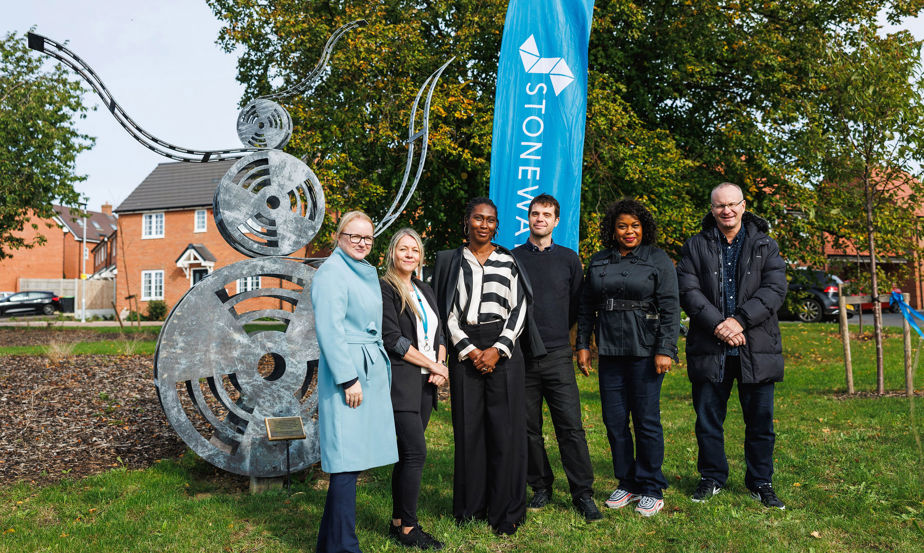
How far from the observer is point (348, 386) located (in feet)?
11.6

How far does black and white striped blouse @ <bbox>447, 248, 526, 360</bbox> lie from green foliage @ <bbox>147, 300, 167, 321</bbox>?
96.3 ft

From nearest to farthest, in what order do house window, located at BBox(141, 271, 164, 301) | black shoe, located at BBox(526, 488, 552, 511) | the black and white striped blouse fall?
the black and white striped blouse
black shoe, located at BBox(526, 488, 552, 511)
house window, located at BBox(141, 271, 164, 301)

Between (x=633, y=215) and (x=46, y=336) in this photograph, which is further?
(x=46, y=336)

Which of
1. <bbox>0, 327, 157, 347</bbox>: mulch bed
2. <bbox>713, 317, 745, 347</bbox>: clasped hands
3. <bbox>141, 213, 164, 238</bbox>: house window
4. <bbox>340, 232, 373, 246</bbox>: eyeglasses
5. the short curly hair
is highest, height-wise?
<bbox>141, 213, 164, 238</bbox>: house window

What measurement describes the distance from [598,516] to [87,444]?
4.81 meters

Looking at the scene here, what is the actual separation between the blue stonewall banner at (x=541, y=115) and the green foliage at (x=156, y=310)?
2739 centimetres

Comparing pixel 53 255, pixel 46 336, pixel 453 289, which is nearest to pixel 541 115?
pixel 453 289

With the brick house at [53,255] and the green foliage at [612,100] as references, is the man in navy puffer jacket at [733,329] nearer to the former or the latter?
the green foliage at [612,100]

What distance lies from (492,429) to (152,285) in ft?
106

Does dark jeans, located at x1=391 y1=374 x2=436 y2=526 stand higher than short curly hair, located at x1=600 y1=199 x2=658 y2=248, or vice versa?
short curly hair, located at x1=600 y1=199 x2=658 y2=248

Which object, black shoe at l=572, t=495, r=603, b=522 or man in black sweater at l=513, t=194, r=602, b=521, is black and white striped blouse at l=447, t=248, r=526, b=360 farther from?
black shoe at l=572, t=495, r=603, b=522

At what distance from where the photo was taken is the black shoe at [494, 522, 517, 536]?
4102 millimetres

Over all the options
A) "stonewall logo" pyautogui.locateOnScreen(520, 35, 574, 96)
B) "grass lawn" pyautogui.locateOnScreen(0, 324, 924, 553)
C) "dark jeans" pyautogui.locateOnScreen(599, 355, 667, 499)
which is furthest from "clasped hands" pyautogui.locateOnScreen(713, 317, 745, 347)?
"stonewall logo" pyautogui.locateOnScreen(520, 35, 574, 96)

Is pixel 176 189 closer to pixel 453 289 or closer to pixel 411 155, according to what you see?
pixel 411 155
